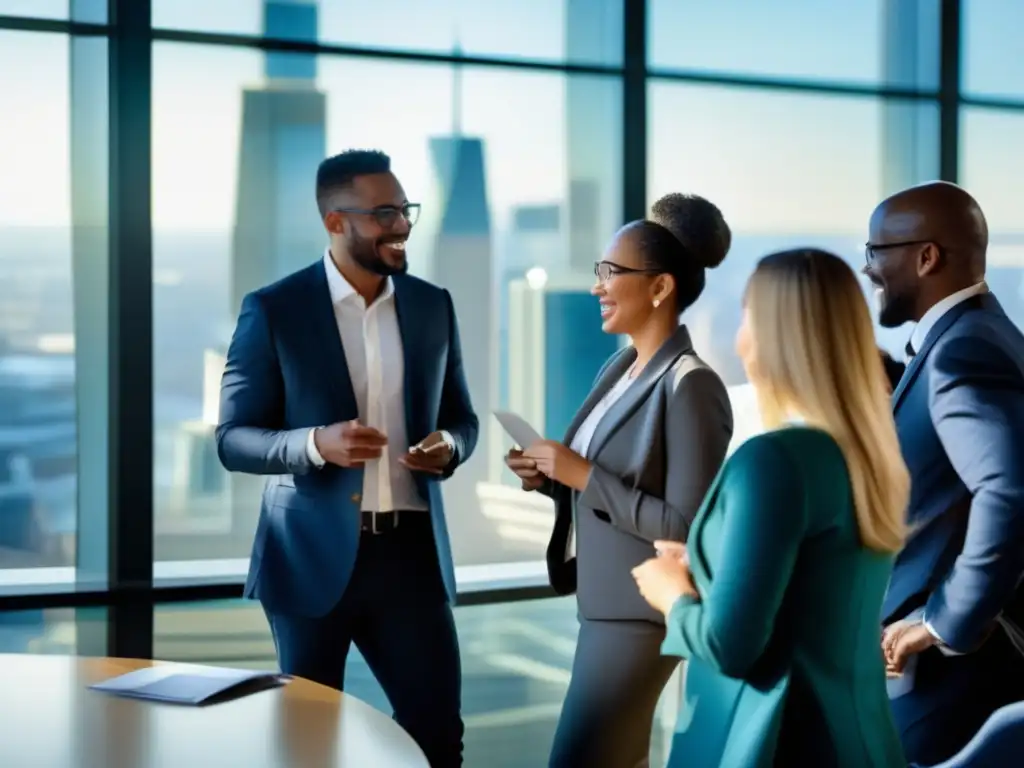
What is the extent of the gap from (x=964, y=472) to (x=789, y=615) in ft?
2.54

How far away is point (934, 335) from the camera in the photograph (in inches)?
108

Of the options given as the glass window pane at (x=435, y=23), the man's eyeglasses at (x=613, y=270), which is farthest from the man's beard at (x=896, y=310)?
the glass window pane at (x=435, y=23)

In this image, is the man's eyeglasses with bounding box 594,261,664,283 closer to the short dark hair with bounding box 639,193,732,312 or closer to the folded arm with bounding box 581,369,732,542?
the short dark hair with bounding box 639,193,732,312

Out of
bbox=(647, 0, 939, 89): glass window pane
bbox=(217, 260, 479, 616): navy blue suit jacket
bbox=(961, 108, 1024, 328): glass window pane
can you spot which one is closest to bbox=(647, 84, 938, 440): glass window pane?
bbox=(647, 0, 939, 89): glass window pane

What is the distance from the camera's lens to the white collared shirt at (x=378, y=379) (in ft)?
10.8

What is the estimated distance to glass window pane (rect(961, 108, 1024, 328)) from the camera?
6070mm

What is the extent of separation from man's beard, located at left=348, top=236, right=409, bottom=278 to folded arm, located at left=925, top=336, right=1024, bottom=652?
1402mm

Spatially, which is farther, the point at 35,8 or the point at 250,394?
the point at 35,8

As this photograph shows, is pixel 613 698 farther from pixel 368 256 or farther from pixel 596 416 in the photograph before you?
pixel 368 256

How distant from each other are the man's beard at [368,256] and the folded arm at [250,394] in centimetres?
27

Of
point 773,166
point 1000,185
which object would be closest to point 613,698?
point 773,166

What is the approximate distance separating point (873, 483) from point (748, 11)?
13.0 feet

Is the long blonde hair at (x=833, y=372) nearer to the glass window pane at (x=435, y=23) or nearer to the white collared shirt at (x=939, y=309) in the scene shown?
the white collared shirt at (x=939, y=309)

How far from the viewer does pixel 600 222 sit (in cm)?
533
